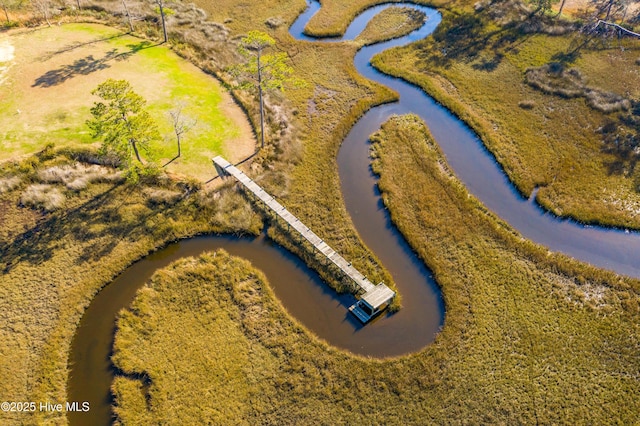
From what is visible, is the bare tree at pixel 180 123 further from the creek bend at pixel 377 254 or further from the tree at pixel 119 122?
the creek bend at pixel 377 254

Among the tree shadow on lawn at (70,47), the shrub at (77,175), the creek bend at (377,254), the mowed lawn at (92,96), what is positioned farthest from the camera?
the tree shadow on lawn at (70,47)

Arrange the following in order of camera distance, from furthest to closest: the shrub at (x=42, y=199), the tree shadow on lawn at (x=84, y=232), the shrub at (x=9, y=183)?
the shrub at (x=9, y=183) → the shrub at (x=42, y=199) → the tree shadow on lawn at (x=84, y=232)

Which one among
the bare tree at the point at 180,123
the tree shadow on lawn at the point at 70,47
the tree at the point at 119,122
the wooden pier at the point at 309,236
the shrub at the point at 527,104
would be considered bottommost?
the wooden pier at the point at 309,236

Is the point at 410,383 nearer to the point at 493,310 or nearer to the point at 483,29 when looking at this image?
the point at 493,310

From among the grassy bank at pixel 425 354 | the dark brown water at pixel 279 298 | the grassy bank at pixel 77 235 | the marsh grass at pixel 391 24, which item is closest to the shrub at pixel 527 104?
the grassy bank at pixel 425 354

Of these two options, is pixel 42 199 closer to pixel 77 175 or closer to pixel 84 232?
pixel 77 175

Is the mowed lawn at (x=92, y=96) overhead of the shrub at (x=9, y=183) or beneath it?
overhead
